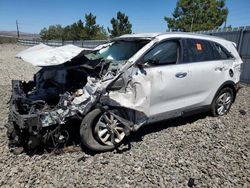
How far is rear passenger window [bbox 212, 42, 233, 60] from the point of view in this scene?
16.5 ft

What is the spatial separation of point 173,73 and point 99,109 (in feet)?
4.68

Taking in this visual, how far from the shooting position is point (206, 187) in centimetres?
304

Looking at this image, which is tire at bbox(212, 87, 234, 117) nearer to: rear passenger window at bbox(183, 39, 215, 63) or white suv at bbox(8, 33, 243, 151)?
white suv at bbox(8, 33, 243, 151)

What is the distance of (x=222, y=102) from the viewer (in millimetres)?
5344

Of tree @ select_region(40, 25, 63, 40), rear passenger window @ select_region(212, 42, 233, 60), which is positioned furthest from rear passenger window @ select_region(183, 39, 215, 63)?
tree @ select_region(40, 25, 63, 40)

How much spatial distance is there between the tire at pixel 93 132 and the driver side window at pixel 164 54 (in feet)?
3.92

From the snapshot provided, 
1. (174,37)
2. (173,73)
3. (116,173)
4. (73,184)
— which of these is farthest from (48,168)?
(174,37)

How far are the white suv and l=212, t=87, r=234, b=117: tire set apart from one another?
0.13 meters

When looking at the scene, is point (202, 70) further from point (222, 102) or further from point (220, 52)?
point (222, 102)

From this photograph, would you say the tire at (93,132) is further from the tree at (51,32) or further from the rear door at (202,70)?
the tree at (51,32)

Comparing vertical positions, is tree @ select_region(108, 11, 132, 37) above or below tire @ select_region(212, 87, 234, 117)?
above

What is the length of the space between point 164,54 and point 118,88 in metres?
1.09

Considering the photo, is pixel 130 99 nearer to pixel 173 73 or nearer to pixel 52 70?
pixel 173 73

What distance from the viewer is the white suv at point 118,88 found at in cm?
349
